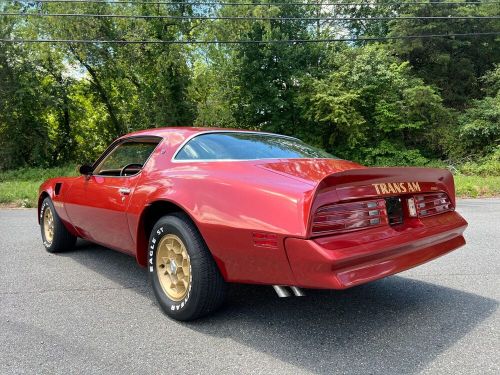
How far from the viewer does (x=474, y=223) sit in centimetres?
725

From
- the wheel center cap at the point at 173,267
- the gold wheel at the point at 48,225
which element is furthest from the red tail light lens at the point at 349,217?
the gold wheel at the point at 48,225

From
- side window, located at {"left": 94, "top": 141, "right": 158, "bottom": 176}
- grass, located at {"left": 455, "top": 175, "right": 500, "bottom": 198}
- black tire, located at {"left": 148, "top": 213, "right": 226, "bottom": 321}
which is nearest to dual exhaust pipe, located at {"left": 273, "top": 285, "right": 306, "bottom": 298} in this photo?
black tire, located at {"left": 148, "top": 213, "right": 226, "bottom": 321}

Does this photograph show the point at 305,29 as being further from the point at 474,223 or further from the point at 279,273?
the point at 279,273

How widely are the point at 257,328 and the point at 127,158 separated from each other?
2735 millimetres

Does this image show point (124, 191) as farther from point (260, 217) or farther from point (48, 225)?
point (48, 225)

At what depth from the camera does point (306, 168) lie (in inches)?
122

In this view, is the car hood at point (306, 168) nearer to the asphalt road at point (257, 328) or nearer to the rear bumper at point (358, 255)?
the rear bumper at point (358, 255)

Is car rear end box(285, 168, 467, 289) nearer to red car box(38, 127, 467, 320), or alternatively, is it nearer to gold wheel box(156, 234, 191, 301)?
red car box(38, 127, 467, 320)

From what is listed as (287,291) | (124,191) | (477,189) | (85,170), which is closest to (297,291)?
(287,291)

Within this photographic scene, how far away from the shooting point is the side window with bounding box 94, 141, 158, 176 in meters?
4.22

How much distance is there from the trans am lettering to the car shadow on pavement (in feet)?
3.02

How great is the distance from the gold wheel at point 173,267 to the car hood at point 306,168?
33.3 inches

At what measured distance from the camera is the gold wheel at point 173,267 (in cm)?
314

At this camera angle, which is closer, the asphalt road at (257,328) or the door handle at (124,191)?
the asphalt road at (257,328)
